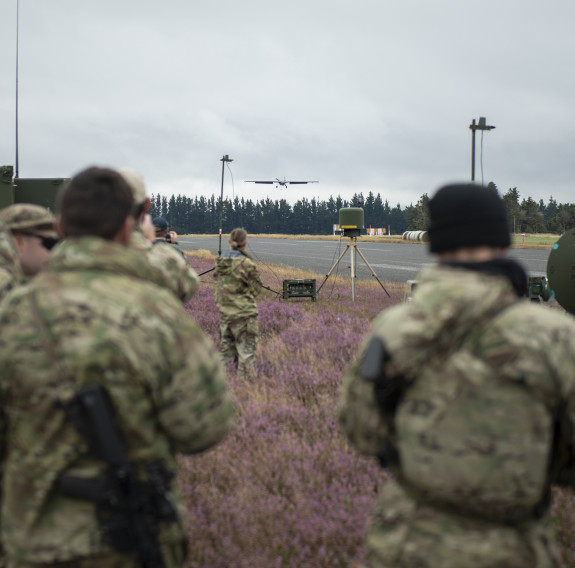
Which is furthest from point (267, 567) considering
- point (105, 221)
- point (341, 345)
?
point (341, 345)

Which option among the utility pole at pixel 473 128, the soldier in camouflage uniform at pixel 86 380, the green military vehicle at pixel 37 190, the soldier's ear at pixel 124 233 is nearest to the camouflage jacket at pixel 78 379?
the soldier in camouflage uniform at pixel 86 380

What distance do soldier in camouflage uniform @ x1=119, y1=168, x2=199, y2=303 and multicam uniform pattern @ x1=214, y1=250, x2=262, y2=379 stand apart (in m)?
3.70

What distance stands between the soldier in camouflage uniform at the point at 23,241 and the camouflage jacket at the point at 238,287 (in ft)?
16.3

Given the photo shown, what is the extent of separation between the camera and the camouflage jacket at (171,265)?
3.74 m

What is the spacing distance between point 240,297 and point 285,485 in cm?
385

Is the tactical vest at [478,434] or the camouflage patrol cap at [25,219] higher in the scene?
the camouflage patrol cap at [25,219]

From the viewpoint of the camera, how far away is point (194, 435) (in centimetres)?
199

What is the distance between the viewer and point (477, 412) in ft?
6.01

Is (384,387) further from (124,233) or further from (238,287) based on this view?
(238,287)

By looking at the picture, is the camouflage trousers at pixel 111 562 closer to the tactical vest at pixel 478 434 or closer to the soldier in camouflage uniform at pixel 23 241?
the tactical vest at pixel 478 434

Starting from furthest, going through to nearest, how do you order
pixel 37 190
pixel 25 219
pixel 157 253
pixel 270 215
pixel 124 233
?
pixel 270 215
pixel 37 190
pixel 157 253
pixel 25 219
pixel 124 233

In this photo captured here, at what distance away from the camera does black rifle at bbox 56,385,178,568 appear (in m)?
1.81

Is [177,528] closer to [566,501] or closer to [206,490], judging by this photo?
[206,490]

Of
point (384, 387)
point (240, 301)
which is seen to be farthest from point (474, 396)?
point (240, 301)
